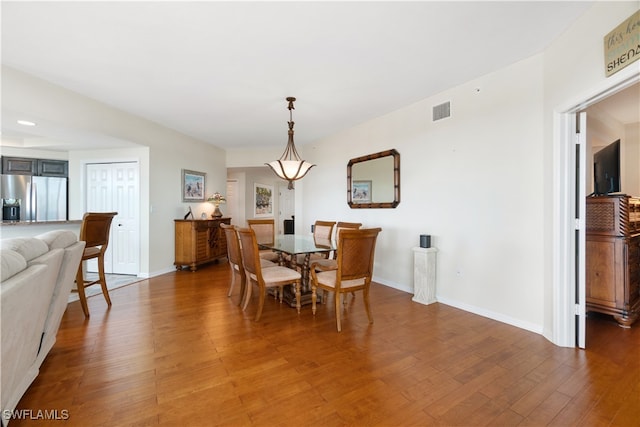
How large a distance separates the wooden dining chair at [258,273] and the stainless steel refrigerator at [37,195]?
165 inches

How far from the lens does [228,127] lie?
473cm

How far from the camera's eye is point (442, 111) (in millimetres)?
3324

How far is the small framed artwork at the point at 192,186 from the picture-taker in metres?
5.22

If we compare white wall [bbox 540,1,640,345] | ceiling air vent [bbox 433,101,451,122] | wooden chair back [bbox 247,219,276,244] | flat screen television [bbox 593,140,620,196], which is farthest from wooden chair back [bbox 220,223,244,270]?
flat screen television [bbox 593,140,620,196]

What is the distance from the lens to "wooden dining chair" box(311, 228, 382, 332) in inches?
99.4

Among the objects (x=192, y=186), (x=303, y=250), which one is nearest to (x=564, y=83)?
(x=303, y=250)

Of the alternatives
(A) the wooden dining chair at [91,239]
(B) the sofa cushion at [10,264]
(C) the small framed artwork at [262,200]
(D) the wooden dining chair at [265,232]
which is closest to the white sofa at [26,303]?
(B) the sofa cushion at [10,264]

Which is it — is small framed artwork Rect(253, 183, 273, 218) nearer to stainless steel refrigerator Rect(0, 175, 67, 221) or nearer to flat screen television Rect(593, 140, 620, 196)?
stainless steel refrigerator Rect(0, 175, 67, 221)

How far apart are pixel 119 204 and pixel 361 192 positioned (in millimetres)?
4101

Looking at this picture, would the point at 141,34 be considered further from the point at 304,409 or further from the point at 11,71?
the point at 304,409

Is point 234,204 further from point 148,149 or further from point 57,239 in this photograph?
point 57,239

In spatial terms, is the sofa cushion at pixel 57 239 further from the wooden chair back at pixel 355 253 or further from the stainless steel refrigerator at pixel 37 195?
the stainless steel refrigerator at pixel 37 195

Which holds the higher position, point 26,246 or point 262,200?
point 262,200

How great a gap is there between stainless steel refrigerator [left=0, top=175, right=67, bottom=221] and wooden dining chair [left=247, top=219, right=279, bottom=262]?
3512 mm
